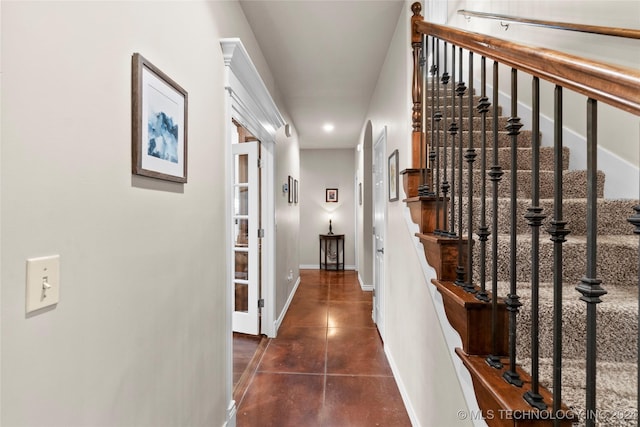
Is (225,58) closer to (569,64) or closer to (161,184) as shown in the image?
(161,184)

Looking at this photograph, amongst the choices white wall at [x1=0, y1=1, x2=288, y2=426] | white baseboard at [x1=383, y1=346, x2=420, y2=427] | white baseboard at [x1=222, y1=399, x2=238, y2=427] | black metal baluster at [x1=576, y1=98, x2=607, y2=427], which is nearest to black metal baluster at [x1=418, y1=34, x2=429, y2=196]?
black metal baluster at [x1=576, y1=98, x2=607, y2=427]

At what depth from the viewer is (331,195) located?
6.98m

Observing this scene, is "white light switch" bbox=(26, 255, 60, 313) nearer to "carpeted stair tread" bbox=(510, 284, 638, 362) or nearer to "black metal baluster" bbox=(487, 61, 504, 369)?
"black metal baluster" bbox=(487, 61, 504, 369)

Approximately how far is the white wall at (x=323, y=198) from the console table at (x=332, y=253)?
0.14 metres

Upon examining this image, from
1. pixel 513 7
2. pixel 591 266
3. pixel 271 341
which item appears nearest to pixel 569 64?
pixel 591 266

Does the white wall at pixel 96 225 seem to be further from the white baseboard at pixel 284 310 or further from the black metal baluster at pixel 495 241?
the white baseboard at pixel 284 310

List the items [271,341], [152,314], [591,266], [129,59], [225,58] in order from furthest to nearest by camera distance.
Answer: [271,341] → [225,58] → [152,314] → [129,59] → [591,266]

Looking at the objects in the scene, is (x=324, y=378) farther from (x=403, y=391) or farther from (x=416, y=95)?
(x=416, y=95)

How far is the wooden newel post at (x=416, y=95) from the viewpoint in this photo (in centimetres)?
184

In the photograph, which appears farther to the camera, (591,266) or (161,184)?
(161,184)

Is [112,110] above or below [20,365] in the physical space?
above

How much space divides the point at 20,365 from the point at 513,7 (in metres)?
3.46

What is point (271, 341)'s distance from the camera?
3.10 metres

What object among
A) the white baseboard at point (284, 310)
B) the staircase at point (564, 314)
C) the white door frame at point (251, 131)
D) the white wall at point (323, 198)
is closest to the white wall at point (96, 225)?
the white door frame at point (251, 131)
